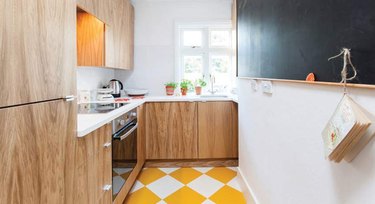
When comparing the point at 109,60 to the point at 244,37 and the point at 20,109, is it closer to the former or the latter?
the point at 244,37

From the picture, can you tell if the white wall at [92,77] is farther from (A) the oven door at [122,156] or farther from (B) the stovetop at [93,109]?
(A) the oven door at [122,156]

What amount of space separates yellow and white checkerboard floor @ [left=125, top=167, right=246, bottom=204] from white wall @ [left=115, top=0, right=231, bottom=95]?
1293mm

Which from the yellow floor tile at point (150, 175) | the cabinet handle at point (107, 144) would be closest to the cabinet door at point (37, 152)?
the cabinet handle at point (107, 144)

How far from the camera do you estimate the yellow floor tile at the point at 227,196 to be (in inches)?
81.3

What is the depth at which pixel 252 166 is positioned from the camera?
1.88 metres

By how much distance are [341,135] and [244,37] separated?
1467mm

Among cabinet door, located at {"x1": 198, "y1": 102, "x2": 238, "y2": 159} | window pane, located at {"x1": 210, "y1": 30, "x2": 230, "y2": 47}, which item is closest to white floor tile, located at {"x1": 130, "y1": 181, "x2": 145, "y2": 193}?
cabinet door, located at {"x1": 198, "y1": 102, "x2": 238, "y2": 159}

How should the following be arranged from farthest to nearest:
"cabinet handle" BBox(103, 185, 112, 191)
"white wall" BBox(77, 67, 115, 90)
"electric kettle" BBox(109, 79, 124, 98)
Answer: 1. "electric kettle" BBox(109, 79, 124, 98)
2. "white wall" BBox(77, 67, 115, 90)
3. "cabinet handle" BBox(103, 185, 112, 191)

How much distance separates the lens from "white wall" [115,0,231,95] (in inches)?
134

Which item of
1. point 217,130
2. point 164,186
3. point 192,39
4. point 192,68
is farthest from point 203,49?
point 164,186

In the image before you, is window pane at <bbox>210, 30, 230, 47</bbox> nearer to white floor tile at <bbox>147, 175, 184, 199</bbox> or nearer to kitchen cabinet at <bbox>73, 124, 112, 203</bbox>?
white floor tile at <bbox>147, 175, 184, 199</bbox>

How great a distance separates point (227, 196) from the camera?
2.15m

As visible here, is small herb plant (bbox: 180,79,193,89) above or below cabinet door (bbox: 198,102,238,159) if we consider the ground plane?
above

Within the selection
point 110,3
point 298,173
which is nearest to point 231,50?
point 110,3
